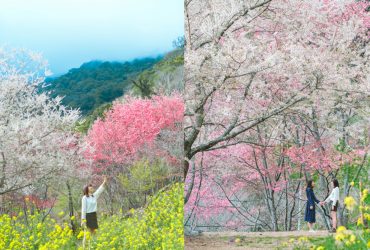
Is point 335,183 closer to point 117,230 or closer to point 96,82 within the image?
point 117,230

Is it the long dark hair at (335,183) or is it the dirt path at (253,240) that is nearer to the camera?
the long dark hair at (335,183)

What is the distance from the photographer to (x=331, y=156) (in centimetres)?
334

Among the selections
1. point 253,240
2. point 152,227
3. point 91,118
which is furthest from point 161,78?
point 253,240

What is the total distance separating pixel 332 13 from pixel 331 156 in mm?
934

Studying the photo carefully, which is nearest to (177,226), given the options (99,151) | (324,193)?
(99,151)

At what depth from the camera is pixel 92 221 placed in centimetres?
337

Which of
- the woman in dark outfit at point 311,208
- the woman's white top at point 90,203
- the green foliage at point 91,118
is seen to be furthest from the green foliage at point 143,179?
the woman in dark outfit at point 311,208

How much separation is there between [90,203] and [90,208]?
0.04 metres

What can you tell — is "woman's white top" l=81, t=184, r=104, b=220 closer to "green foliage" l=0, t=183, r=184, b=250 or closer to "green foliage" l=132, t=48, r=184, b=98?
"green foliage" l=0, t=183, r=184, b=250

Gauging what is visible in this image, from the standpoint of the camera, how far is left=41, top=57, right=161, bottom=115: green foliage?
3303 millimetres

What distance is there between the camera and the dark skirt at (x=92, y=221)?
3350 mm

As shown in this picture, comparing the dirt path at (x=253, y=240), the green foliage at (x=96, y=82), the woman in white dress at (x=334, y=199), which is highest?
the green foliage at (x=96, y=82)

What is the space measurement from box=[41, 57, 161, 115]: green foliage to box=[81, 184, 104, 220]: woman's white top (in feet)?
1.70

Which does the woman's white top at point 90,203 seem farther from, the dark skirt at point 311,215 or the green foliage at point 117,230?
the dark skirt at point 311,215
